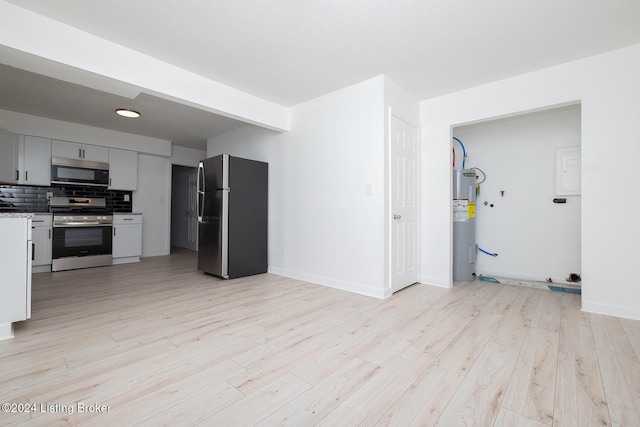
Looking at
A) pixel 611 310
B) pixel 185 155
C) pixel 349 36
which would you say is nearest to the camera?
pixel 349 36

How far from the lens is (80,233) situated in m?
4.64

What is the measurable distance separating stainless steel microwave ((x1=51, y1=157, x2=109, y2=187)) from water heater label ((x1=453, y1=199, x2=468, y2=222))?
5.97 metres

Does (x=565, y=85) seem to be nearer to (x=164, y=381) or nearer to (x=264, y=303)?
(x=264, y=303)

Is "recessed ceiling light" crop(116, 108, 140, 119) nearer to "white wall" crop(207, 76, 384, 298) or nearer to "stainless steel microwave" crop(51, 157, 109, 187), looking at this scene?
"stainless steel microwave" crop(51, 157, 109, 187)

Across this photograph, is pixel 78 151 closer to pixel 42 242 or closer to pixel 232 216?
pixel 42 242

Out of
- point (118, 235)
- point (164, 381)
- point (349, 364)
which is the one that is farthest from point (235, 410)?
point (118, 235)

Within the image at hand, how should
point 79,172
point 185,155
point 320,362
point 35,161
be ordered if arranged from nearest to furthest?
point 320,362, point 35,161, point 79,172, point 185,155

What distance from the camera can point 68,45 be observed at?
2270mm

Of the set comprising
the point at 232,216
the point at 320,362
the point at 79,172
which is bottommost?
the point at 320,362

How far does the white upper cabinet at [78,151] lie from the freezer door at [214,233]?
8.44 ft

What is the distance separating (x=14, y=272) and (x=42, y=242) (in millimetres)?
3047

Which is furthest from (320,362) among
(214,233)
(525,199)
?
(525,199)

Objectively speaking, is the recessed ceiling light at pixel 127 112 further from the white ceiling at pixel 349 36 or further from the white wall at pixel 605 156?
the white wall at pixel 605 156

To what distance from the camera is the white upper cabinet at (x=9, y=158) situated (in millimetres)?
4074
